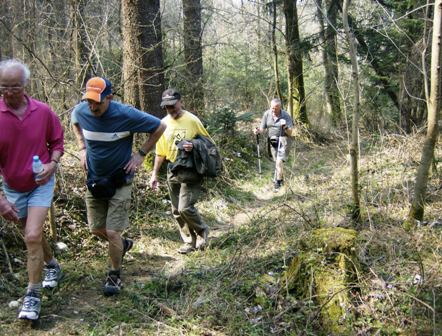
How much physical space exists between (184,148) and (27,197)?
2284mm

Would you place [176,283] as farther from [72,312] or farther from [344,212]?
[344,212]

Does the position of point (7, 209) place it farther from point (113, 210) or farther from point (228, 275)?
point (228, 275)

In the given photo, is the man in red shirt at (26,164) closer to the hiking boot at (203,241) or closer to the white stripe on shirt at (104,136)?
the white stripe on shirt at (104,136)

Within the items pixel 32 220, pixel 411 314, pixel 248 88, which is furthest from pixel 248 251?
pixel 248 88

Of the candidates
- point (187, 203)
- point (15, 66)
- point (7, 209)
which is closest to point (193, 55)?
point (187, 203)

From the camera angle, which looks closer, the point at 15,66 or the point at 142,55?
the point at 15,66

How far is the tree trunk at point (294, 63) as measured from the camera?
1496 cm

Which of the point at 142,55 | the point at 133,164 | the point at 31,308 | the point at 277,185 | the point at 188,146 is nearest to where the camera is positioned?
the point at 31,308

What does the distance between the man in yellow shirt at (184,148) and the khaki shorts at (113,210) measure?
3.92 feet

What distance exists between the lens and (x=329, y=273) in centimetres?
429

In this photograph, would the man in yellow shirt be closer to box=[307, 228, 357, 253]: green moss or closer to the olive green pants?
the olive green pants

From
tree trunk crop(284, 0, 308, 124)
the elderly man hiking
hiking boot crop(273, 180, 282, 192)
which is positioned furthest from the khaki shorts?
tree trunk crop(284, 0, 308, 124)

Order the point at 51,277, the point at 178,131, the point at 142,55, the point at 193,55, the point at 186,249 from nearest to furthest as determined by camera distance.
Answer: the point at 51,277 → the point at 178,131 → the point at 186,249 → the point at 142,55 → the point at 193,55

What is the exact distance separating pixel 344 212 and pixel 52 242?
13.0ft
